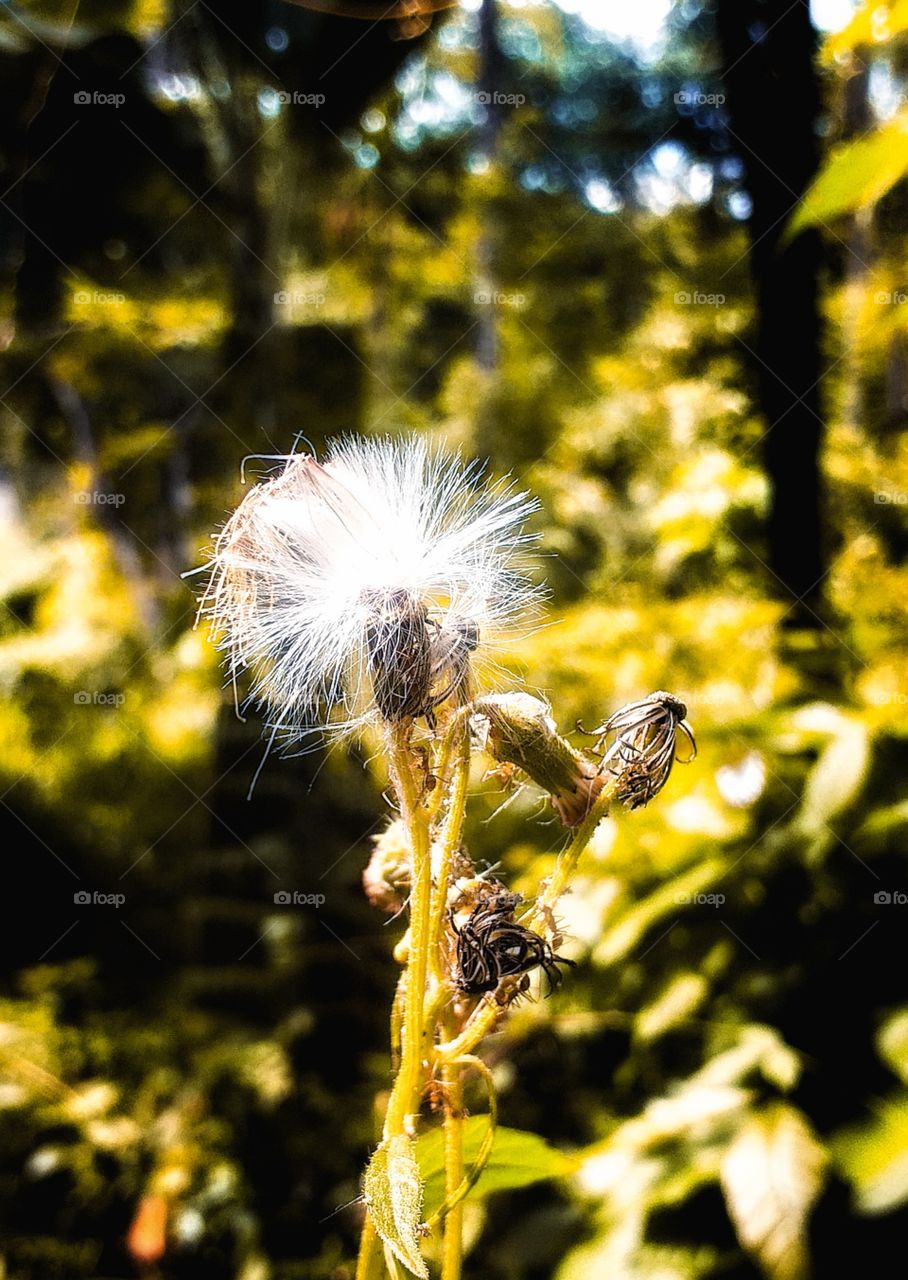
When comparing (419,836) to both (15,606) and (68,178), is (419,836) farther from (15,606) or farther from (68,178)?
(15,606)

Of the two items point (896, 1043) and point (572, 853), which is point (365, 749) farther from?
point (572, 853)

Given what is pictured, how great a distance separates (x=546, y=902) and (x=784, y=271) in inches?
76.2

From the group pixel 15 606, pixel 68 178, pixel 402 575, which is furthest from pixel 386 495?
pixel 15 606

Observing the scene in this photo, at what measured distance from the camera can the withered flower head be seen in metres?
0.51

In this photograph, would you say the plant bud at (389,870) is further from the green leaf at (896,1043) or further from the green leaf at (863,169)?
the green leaf at (896,1043)

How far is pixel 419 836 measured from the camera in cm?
50

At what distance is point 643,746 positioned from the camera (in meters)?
0.51

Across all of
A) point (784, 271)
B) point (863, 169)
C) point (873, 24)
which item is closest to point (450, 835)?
point (863, 169)

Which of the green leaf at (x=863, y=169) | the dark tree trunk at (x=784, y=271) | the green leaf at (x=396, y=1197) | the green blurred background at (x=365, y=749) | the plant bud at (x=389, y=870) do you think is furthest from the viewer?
the dark tree trunk at (x=784, y=271)

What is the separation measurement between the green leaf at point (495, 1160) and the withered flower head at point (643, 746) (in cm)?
20

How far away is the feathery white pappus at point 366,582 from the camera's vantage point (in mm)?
506

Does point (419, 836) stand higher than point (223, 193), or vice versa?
point (223, 193)

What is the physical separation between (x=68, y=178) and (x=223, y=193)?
1.47 ft

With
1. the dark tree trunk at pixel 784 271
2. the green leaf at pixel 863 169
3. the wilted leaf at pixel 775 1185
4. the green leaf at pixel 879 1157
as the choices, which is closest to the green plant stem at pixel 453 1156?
the green leaf at pixel 863 169
